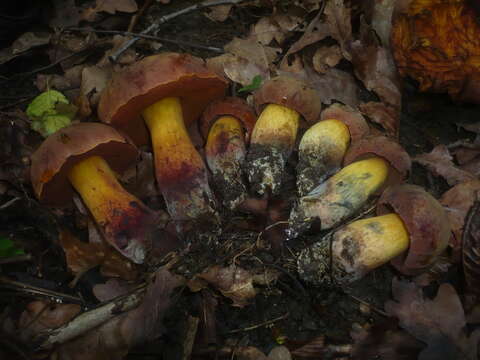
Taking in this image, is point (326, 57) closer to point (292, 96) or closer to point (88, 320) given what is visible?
point (292, 96)

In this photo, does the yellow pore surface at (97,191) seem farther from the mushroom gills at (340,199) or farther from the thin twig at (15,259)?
the mushroom gills at (340,199)

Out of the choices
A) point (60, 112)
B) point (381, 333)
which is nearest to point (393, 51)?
point (381, 333)

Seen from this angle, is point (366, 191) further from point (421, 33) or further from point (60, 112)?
point (60, 112)

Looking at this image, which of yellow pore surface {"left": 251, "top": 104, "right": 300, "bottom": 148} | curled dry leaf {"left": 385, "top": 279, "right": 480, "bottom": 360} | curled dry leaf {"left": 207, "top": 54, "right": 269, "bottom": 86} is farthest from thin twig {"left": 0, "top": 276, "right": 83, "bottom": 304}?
curled dry leaf {"left": 207, "top": 54, "right": 269, "bottom": 86}

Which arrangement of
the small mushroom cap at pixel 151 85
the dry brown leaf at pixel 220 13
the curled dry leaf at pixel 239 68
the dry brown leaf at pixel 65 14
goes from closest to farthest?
the small mushroom cap at pixel 151 85 < the curled dry leaf at pixel 239 68 < the dry brown leaf at pixel 65 14 < the dry brown leaf at pixel 220 13

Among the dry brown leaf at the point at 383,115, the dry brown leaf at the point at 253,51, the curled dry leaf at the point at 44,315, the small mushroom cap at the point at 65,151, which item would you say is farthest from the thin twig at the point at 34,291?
the dry brown leaf at the point at 383,115

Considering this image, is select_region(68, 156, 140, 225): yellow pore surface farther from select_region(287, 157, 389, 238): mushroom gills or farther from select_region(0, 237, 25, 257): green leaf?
select_region(287, 157, 389, 238): mushroom gills
